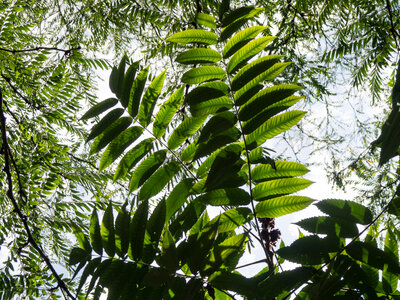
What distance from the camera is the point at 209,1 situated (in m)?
1.61

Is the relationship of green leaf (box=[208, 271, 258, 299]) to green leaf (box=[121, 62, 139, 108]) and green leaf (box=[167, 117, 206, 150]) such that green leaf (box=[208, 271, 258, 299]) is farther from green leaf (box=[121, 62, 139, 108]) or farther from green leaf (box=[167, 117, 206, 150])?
green leaf (box=[121, 62, 139, 108])

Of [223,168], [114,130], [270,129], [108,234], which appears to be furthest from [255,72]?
[108,234]

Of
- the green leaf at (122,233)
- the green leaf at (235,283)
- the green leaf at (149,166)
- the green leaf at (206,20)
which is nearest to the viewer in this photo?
the green leaf at (235,283)

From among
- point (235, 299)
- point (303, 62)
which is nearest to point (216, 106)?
point (235, 299)

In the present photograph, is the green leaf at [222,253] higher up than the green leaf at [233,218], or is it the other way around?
the green leaf at [233,218]

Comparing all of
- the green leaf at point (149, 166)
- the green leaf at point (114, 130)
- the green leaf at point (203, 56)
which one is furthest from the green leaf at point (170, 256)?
the green leaf at point (203, 56)

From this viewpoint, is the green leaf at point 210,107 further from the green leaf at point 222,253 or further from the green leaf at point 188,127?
the green leaf at point 222,253

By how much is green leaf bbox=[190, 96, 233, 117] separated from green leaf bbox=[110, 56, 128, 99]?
191mm

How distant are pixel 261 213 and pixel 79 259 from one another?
0.38m

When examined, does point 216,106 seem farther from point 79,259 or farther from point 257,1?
point 257,1

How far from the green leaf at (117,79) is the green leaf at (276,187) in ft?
1.27

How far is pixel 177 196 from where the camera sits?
845mm

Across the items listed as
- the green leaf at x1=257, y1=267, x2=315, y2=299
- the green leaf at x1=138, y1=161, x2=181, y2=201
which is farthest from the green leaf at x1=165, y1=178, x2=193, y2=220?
the green leaf at x1=257, y1=267, x2=315, y2=299

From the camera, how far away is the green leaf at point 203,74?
879 millimetres
